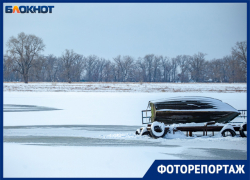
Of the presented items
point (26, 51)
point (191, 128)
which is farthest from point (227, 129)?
point (26, 51)

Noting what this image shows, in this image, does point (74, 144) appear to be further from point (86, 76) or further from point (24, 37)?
point (86, 76)

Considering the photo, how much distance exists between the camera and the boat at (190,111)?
1042cm

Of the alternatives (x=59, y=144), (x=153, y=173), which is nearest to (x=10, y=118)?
(x=59, y=144)

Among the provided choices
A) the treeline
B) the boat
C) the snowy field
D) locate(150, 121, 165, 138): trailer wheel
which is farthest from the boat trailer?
the treeline

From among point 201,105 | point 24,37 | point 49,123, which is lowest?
point 49,123

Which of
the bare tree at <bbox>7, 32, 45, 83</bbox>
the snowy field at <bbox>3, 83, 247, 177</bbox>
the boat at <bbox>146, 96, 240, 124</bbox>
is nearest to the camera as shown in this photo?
the snowy field at <bbox>3, 83, 247, 177</bbox>

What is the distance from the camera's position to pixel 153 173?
5.79 metres

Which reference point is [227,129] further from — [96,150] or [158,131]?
[96,150]

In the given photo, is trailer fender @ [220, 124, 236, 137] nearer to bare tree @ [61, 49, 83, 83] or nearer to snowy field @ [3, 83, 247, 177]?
snowy field @ [3, 83, 247, 177]

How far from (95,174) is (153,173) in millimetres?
1145

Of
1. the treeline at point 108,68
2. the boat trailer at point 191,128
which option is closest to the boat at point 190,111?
the boat trailer at point 191,128

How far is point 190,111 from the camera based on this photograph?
10.4m

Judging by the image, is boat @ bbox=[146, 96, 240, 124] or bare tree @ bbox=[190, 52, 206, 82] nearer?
boat @ bbox=[146, 96, 240, 124]

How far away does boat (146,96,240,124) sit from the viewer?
1042 cm
